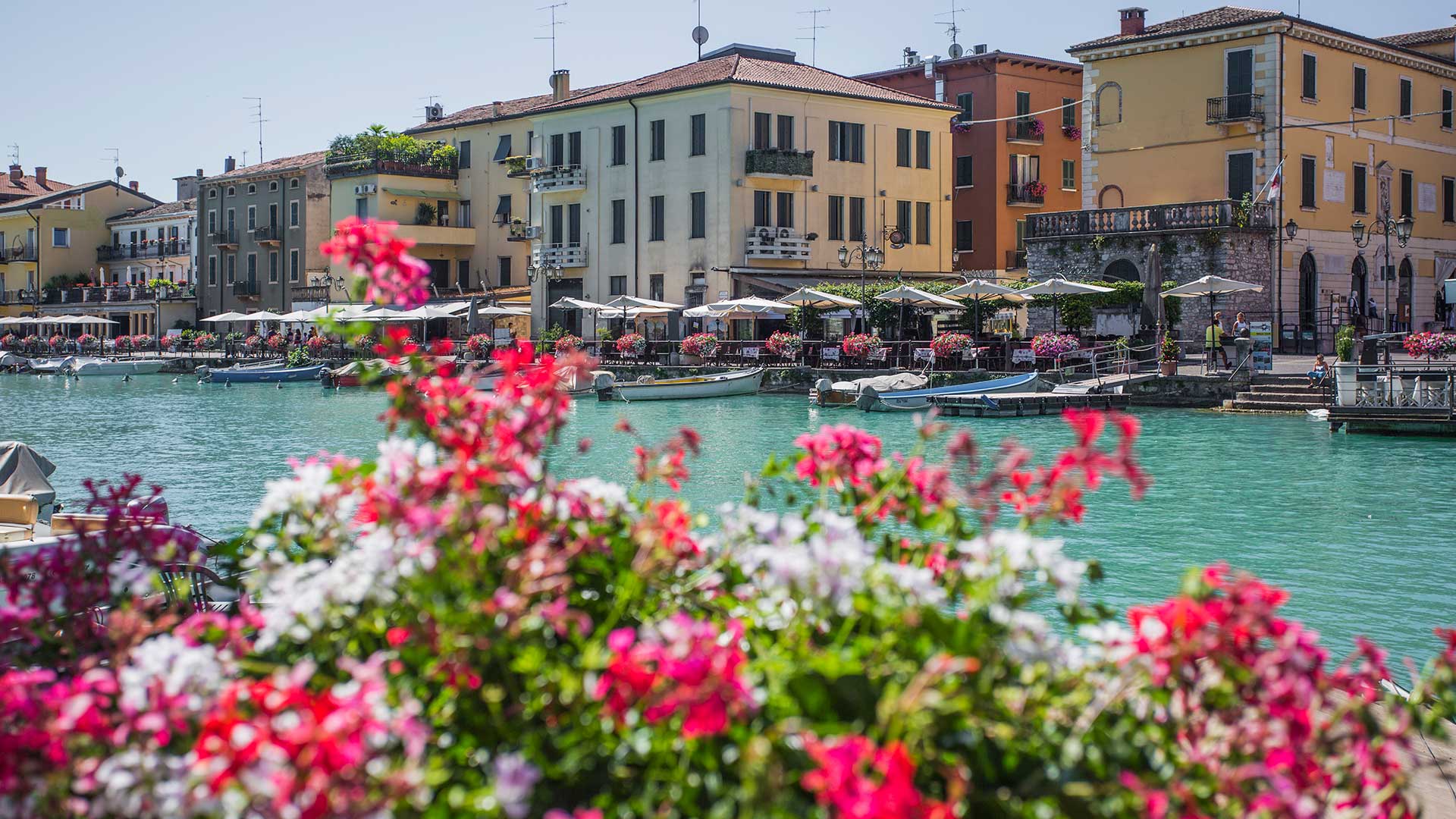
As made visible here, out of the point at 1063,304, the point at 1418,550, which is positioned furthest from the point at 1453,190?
the point at 1418,550

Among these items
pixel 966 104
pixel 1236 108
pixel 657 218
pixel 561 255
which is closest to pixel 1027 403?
pixel 1236 108

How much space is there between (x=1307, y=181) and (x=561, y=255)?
26090 millimetres

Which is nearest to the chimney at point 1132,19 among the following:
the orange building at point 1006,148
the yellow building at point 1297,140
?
the yellow building at point 1297,140

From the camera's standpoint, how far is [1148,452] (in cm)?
2447

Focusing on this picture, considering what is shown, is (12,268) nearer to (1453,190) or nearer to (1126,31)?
(1126,31)

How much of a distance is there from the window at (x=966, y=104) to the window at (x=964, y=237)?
3871mm

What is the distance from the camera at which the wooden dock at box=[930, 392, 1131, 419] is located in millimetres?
32594

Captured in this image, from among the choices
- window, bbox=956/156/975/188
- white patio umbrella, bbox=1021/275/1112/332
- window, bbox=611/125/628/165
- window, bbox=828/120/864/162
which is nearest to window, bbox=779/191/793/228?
window, bbox=828/120/864/162

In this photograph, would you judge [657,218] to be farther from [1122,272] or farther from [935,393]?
[935,393]

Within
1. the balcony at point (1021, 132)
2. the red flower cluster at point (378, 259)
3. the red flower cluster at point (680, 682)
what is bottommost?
the red flower cluster at point (680, 682)

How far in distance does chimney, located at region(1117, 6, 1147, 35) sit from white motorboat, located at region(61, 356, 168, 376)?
4119 cm

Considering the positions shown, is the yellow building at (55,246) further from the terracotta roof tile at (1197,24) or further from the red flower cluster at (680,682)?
the red flower cluster at (680,682)

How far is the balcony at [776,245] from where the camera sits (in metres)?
49.6

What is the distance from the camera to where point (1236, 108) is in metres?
40.8
